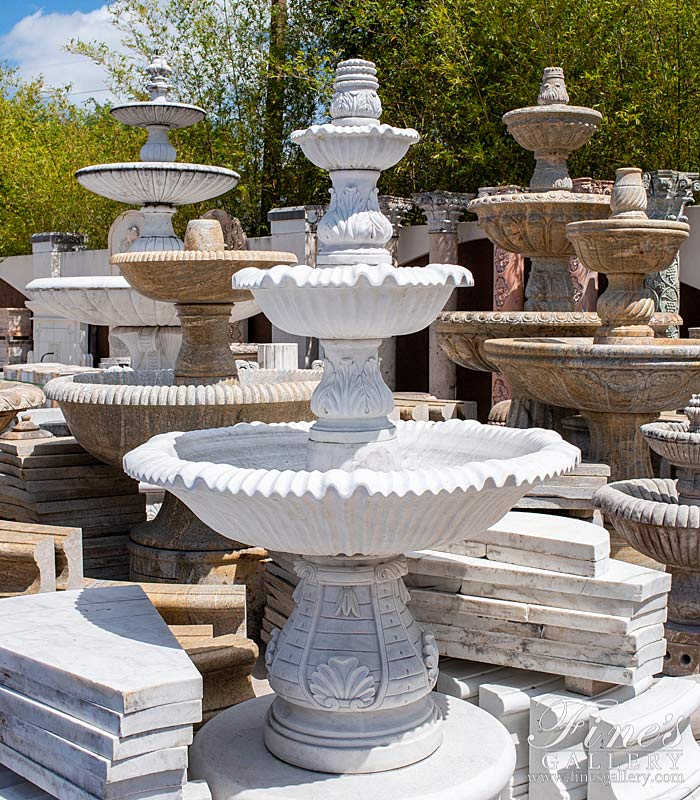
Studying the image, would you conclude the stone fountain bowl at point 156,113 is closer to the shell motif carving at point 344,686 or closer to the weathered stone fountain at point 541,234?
the weathered stone fountain at point 541,234

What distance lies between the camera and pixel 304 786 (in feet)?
8.86

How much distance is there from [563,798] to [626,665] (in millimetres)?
446

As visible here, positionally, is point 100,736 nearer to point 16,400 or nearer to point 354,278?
point 354,278

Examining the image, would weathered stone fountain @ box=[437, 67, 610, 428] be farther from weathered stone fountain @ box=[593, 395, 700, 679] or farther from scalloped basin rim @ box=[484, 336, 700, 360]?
weathered stone fountain @ box=[593, 395, 700, 679]

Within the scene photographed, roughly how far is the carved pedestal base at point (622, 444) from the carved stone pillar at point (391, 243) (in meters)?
5.93

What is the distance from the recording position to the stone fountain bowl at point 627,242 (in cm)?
574

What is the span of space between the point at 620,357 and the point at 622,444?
2.46ft

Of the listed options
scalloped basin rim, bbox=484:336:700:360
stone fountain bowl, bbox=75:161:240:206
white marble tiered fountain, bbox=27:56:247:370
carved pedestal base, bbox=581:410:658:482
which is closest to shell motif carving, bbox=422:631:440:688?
scalloped basin rim, bbox=484:336:700:360

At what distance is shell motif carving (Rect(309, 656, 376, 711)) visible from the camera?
9.14 feet

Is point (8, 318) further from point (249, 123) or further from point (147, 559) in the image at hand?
point (147, 559)

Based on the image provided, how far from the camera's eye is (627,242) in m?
5.79

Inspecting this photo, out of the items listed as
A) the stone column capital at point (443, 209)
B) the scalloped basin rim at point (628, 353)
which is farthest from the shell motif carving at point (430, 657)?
the stone column capital at point (443, 209)

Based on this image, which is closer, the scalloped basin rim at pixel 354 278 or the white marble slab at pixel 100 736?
the white marble slab at pixel 100 736

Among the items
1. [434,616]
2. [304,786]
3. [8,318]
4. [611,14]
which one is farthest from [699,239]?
[8,318]
